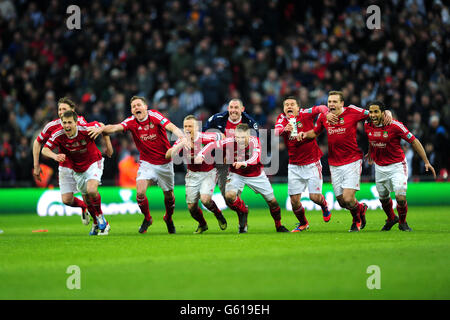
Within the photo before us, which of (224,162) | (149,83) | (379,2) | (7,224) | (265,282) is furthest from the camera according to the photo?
(379,2)

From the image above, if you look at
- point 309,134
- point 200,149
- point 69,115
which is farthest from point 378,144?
point 69,115

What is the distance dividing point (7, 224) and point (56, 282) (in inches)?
385

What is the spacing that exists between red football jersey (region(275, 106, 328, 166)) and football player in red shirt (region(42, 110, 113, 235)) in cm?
318

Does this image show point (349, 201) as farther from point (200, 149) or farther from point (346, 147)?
point (200, 149)

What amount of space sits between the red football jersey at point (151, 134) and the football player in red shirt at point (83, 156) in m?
0.55

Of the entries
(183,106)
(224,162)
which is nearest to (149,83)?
(183,106)

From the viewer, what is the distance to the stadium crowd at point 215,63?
21.0 m

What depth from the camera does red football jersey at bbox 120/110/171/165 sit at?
13.2m

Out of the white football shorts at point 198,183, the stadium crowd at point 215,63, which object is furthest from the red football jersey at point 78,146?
the stadium crowd at point 215,63

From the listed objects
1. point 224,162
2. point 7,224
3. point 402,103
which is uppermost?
point 402,103

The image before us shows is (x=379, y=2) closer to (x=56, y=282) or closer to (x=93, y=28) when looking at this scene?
(x=93, y=28)

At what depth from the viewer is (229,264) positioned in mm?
8281

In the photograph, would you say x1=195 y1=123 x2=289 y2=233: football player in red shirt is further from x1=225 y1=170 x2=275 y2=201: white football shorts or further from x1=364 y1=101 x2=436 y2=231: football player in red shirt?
x1=364 y1=101 x2=436 y2=231: football player in red shirt

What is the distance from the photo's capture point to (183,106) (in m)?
21.2
